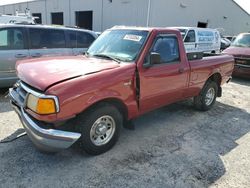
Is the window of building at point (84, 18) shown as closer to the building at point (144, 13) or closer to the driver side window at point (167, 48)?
the building at point (144, 13)

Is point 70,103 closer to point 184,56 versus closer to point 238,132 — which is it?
point 184,56

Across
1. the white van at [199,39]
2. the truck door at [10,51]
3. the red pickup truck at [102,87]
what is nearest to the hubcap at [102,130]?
the red pickup truck at [102,87]

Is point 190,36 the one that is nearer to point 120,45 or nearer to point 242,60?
point 242,60

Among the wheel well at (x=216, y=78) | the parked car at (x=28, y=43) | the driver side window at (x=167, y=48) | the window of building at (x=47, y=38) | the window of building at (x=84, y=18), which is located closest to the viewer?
the driver side window at (x=167, y=48)

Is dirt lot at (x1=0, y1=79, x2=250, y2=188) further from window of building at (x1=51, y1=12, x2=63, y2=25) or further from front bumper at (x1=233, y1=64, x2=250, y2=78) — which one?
window of building at (x1=51, y1=12, x2=63, y2=25)

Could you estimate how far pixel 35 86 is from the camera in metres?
3.01

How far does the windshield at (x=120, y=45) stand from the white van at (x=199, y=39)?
24.7ft

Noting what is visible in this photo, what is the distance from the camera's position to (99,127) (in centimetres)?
347

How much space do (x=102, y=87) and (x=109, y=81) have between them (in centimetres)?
15

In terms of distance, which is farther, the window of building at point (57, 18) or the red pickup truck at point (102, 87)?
the window of building at point (57, 18)

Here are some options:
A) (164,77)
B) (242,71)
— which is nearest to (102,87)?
(164,77)

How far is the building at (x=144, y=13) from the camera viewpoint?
18.7m

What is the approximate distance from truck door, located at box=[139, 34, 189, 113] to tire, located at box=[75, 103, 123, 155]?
0.61m

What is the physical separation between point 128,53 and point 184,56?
4.30 feet
